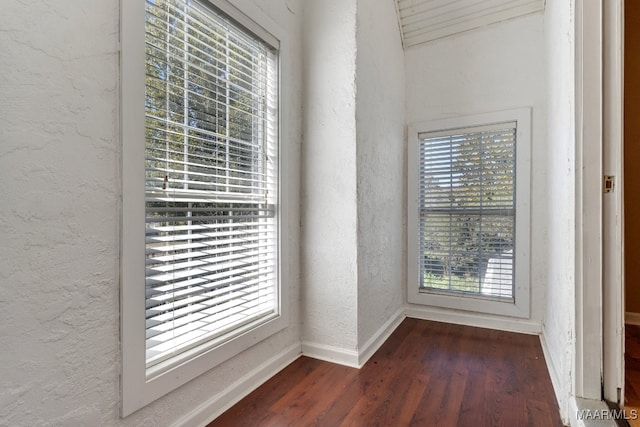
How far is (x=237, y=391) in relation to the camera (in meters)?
1.67

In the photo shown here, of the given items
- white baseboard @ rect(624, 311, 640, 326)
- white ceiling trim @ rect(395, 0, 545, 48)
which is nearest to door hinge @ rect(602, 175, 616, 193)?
white baseboard @ rect(624, 311, 640, 326)

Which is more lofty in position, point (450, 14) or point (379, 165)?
point (450, 14)

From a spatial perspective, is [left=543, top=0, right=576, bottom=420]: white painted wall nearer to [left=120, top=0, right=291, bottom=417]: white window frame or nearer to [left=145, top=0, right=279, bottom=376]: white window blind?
[left=145, top=0, right=279, bottom=376]: white window blind

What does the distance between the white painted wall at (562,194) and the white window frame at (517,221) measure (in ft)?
1.25

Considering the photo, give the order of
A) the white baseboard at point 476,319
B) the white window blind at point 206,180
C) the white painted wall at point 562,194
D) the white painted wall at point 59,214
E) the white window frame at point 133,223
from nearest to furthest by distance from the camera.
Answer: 1. the white painted wall at point 59,214
2. the white window frame at point 133,223
3. the white window blind at point 206,180
4. the white painted wall at point 562,194
5. the white baseboard at point 476,319

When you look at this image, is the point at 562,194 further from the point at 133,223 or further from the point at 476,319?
the point at 133,223

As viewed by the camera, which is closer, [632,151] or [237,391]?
[237,391]

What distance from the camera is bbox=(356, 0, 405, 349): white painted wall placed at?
2.12 m

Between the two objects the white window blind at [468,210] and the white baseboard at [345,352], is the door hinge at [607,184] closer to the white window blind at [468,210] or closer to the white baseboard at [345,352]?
the white window blind at [468,210]

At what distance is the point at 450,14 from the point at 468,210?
5.36 feet

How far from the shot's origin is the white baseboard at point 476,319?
2.56 meters

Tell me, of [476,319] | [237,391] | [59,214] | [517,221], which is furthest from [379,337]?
[59,214]

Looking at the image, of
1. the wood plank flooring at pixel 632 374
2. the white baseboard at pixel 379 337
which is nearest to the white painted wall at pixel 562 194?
the wood plank flooring at pixel 632 374

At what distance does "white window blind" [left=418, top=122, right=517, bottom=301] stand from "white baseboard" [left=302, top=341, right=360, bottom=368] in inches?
46.5
